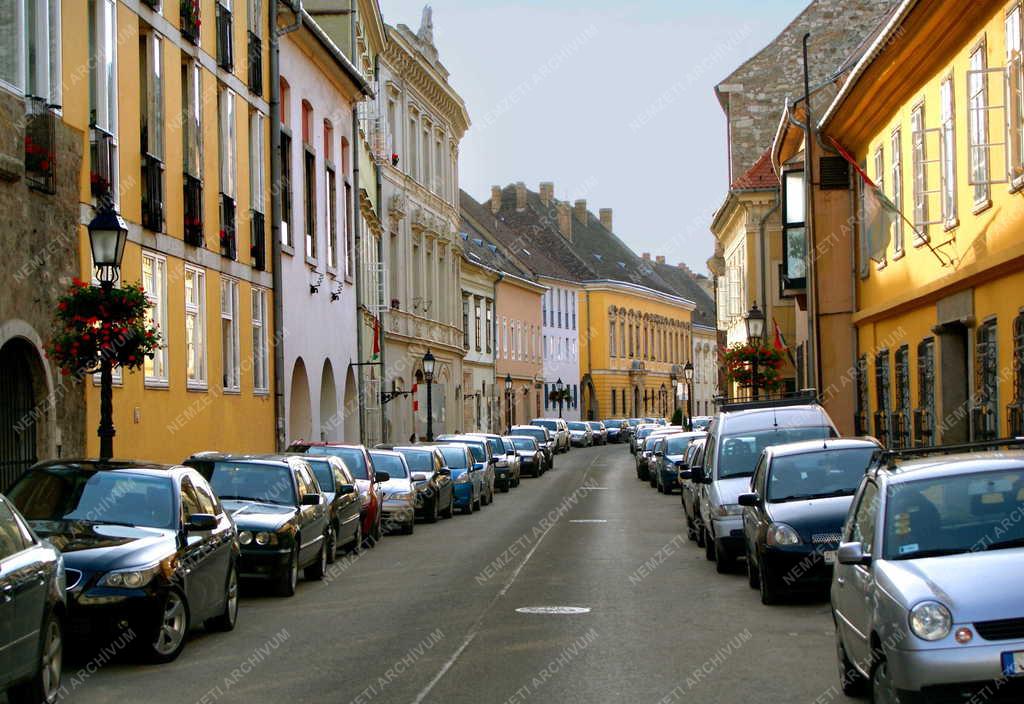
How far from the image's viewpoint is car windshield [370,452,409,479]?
28.2 m

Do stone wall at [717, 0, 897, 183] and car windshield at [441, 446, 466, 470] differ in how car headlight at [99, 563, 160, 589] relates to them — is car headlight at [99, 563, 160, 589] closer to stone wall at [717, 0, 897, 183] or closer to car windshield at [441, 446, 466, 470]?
car windshield at [441, 446, 466, 470]

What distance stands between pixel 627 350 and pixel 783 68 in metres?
55.5

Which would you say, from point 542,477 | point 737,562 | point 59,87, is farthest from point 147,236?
point 542,477

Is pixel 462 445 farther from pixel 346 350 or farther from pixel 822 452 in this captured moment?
pixel 822 452

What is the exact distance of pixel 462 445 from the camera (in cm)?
3512

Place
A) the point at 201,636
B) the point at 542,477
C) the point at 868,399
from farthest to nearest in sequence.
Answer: the point at 542,477
the point at 868,399
the point at 201,636

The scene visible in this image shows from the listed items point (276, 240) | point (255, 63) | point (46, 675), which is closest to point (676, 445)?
point (276, 240)

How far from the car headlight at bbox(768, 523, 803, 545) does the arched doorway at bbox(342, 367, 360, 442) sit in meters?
28.1

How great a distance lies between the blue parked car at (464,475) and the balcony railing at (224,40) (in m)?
9.86

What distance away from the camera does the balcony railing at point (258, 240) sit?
31281mm

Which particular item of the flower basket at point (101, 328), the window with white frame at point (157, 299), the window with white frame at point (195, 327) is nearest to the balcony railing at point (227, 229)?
the window with white frame at point (195, 327)

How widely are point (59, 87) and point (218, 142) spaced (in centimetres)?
947

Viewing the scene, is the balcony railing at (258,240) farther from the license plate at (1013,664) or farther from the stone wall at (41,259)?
the license plate at (1013,664)

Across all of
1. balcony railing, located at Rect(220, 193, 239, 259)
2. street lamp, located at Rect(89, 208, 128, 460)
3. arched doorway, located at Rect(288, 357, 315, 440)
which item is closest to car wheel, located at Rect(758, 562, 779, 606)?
street lamp, located at Rect(89, 208, 128, 460)
